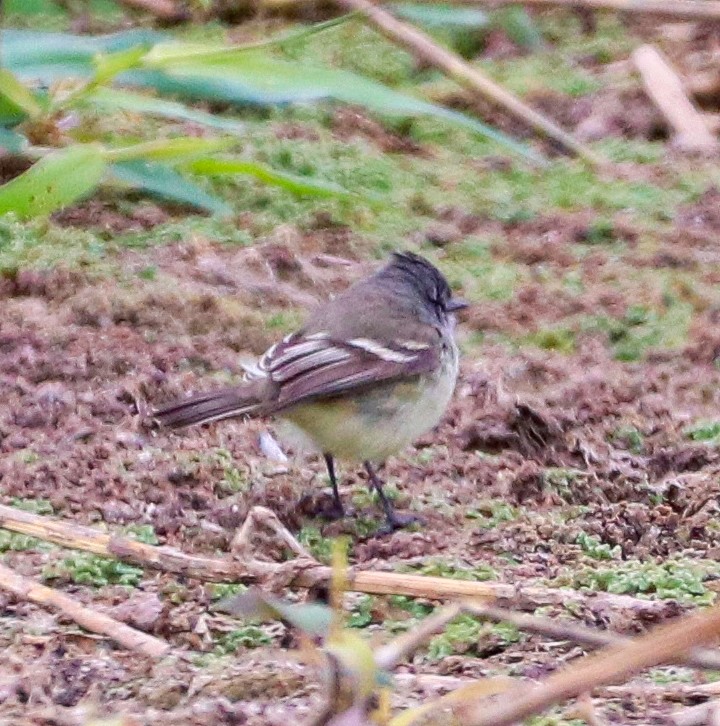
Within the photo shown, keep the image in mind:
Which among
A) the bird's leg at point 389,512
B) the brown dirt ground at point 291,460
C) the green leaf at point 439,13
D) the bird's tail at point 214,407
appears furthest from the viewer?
the green leaf at point 439,13

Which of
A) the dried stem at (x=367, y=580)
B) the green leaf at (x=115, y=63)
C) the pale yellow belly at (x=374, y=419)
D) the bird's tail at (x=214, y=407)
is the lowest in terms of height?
the pale yellow belly at (x=374, y=419)

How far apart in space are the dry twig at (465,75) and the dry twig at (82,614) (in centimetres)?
422

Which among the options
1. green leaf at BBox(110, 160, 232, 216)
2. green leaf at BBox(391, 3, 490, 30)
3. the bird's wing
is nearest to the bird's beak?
the bird's wing

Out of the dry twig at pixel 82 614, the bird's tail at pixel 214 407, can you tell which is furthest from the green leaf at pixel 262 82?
the dry twig at pixel 82 614

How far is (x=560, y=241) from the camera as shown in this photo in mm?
6168

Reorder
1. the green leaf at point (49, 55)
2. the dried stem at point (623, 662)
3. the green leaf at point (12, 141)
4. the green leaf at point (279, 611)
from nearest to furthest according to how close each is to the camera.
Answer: the dried stem at point (623, 662) < the green leaf at point (279, 611) < the green leaf at point (49, 55) < the green leaf at point (12, 141)

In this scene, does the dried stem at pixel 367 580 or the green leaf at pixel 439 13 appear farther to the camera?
the green leaf at pixel 439 13

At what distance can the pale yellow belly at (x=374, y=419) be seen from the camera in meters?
4.24

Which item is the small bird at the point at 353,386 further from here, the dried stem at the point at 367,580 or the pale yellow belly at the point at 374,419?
the dried stem at the point at 367,580

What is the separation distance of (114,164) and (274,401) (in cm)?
149

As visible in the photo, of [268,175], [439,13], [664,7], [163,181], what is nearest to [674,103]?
[439,13]

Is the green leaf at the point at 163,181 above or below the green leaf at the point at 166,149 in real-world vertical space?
below

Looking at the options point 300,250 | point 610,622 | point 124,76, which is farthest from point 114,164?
point 610,622

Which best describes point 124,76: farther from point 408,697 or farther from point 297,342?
point 408,697
